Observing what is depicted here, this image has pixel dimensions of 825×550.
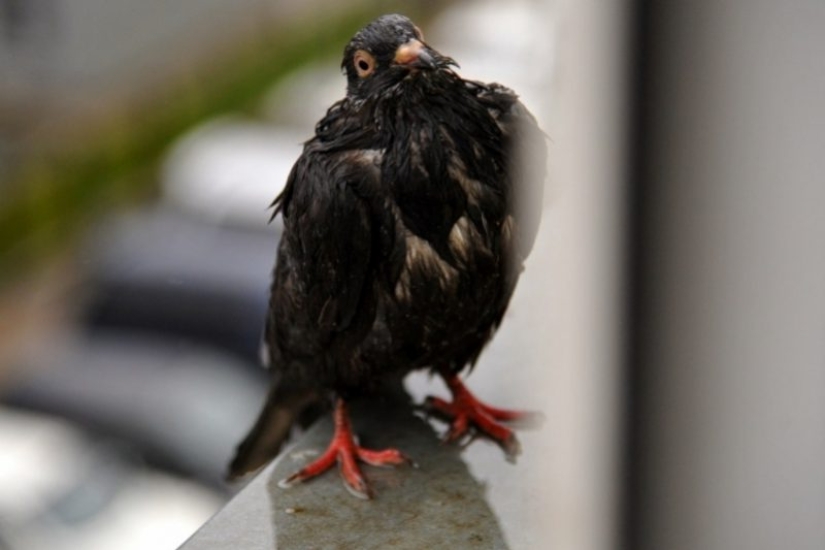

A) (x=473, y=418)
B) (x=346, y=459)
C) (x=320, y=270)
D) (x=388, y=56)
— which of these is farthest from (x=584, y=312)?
(x=473, y=418)

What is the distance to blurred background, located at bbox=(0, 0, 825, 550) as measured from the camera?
0.78m

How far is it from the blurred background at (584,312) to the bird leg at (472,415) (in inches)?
2.9

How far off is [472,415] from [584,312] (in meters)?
2.84

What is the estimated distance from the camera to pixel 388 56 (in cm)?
259

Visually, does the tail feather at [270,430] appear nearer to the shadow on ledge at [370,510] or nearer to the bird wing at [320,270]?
the bird wing at [320,270]

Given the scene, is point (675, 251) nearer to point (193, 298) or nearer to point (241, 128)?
point (193, 298)

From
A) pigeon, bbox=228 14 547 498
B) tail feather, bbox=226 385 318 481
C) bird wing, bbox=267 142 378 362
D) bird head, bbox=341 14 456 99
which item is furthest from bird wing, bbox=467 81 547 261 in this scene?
tail feather, bbox=226 385 318 481

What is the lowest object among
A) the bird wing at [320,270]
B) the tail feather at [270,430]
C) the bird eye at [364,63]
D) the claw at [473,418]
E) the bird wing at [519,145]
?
the tail feather at [270,430]

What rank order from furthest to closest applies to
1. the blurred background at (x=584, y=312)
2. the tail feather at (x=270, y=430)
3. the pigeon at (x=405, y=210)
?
the tail feather at (x=270, y=430) < the pigeon at (x=405, y=210) < the blurred background at (x=584, y=312)

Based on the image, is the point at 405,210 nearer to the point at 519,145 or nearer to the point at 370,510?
the point at 519,145

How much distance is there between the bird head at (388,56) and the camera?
2557mm

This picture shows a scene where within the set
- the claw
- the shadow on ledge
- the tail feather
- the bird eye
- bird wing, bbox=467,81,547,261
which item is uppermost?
the bird eye

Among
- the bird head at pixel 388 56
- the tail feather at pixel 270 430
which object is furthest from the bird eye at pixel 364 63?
the tail feather at pixel 270 430

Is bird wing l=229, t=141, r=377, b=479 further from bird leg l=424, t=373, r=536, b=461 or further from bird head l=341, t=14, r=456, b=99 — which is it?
bird leg l=424, t=373, r=536, b=461
